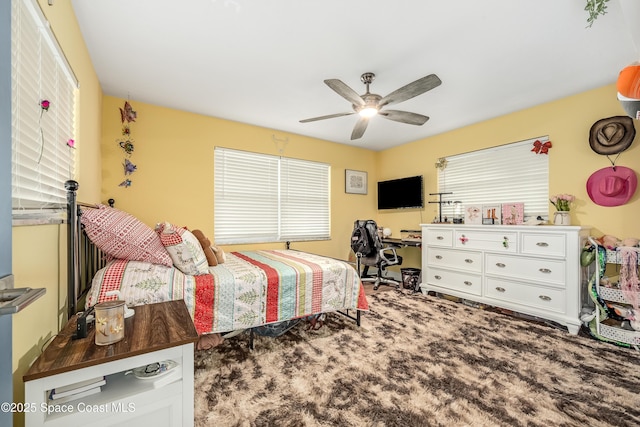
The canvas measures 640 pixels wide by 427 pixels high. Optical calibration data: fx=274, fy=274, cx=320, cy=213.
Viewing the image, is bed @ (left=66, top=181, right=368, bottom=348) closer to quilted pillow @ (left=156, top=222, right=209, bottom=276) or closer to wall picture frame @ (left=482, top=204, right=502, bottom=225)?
quilted pillow @ (left=156, top=222, right=209, bottom=276)

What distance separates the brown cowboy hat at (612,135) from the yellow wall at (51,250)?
14.7 feet

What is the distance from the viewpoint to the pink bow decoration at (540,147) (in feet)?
10.7

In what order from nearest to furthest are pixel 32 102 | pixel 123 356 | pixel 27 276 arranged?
pixel 123 356, pixel 27 276, pixel 32 102

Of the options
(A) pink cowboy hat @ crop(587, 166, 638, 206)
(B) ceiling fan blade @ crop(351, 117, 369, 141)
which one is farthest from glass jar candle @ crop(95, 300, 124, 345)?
(A) pink cowboy hat @ crop(587, 166, 638, 206)

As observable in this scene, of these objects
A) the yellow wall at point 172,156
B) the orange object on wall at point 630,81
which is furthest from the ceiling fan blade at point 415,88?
the yellow wall at point 172,156

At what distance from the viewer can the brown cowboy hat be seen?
268 cm

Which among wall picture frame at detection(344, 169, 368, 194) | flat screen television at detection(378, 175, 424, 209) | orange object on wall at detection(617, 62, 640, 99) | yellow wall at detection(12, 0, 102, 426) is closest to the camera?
yellow wall at detection(12, 0, 102, 426)

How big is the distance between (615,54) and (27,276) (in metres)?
4.12

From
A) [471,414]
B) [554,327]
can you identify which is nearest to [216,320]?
[471,414]

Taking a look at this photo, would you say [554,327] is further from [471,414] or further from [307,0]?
[307,0]

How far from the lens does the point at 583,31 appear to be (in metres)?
2.01

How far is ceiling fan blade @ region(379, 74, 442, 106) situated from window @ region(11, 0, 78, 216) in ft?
7.42

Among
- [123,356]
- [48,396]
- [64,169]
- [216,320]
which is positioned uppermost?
[64,169]

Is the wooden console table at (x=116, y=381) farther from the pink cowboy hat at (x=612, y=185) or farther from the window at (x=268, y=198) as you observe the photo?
the pink cowboy hat at (x=612, y=185)
